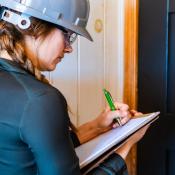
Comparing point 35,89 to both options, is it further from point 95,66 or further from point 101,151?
point 95,66

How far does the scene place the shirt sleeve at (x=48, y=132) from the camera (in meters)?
0.58

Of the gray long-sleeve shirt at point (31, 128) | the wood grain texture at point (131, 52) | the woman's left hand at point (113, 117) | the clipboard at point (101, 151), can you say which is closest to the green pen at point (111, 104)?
the woman's left hand at point (113, 117)

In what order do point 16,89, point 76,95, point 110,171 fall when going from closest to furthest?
1. point 16,89
2. point 110,171
3. point 76,95

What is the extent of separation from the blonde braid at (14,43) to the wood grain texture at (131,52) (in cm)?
86

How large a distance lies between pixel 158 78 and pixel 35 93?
0.95 meters

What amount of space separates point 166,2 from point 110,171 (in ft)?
2.91

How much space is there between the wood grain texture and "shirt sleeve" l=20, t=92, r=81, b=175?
0.91m

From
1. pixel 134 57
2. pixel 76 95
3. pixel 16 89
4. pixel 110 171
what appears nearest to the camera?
pixel 16 89

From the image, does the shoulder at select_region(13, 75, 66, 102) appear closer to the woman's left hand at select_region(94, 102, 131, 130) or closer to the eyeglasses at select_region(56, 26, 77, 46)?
the eyeglasses at select_region(56, 26, 77, 46)

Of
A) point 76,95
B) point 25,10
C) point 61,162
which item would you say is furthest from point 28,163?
point 76,95

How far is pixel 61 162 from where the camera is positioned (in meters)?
0.62

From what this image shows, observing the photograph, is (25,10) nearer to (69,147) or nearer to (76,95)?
(69,147)

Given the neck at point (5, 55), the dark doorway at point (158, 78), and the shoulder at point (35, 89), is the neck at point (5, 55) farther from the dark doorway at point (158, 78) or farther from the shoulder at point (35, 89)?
the dark doorway at point (158, 78)

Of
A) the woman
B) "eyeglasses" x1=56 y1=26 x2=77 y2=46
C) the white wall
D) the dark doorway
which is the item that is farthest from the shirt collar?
the dark doorway
